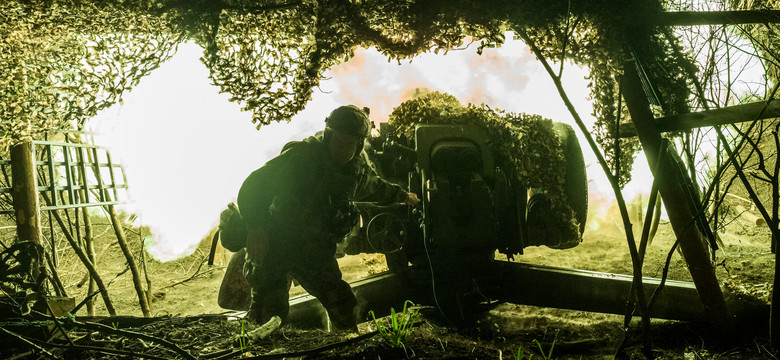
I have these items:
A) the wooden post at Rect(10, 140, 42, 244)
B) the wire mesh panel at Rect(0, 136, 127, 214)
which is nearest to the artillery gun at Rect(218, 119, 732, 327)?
the wooden post at Rect(10, 140, 42, 244)

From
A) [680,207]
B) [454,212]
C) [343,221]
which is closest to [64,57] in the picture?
[343,221]

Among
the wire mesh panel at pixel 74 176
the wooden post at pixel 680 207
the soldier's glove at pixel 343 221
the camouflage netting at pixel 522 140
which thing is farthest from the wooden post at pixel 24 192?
the wooden post at pixel 680 207

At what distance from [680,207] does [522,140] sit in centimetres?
203

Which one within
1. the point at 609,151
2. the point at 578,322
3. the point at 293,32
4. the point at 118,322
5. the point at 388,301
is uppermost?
the point at 293,32

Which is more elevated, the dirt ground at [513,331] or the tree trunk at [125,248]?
the tree trunk at [125,248]

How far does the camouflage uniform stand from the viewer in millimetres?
3648

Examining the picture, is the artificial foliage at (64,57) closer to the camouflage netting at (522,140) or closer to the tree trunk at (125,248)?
the tree trunk at (125,248)

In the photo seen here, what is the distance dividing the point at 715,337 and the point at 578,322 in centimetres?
179

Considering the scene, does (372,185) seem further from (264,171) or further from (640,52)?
(640,52)

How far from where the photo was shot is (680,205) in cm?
323

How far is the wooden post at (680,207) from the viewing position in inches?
127

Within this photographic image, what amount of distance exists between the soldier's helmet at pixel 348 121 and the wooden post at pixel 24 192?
370 cm

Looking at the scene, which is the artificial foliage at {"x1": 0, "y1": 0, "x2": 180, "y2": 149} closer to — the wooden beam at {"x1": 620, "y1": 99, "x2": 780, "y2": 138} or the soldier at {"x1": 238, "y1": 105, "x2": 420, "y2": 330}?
the soldier at {"x1": 238, "y1": 105, "x2": 420, "y2": 330}

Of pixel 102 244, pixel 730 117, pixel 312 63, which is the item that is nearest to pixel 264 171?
pixel 312 63
